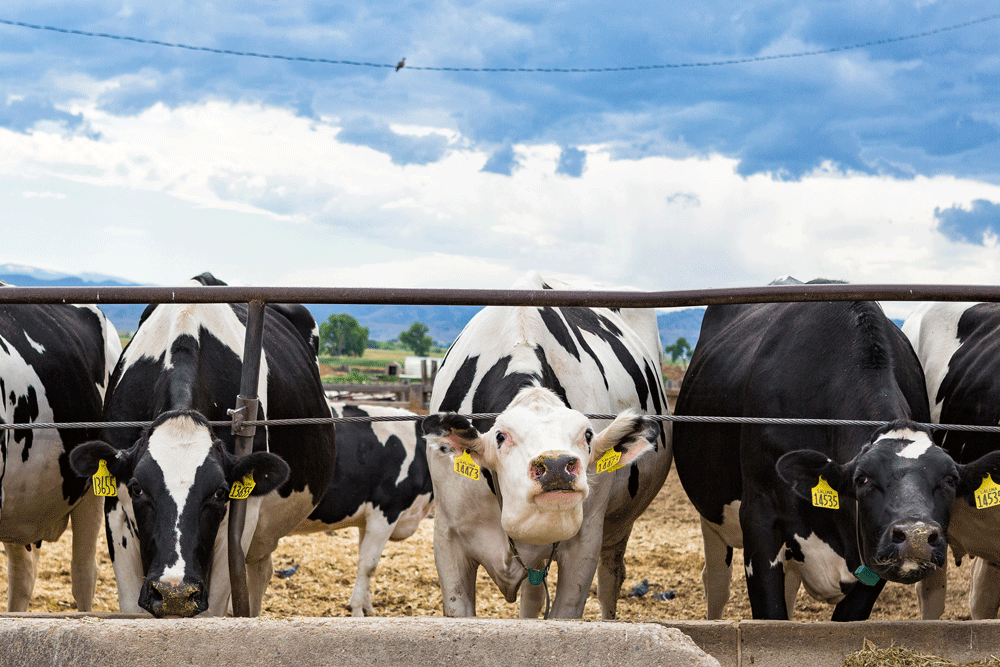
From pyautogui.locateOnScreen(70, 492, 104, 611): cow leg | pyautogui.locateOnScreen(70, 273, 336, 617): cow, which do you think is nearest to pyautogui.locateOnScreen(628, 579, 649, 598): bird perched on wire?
pyautogui.locateOnScreen(70, 273, 336, 617): cow

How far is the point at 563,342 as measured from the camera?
5.08 m

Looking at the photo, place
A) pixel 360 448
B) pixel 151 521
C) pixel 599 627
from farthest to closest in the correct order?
pixel 360 448, pixel 151 521, pixel 599 627

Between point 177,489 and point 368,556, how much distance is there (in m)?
4.89

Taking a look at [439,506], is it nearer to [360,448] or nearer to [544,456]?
[544,456]

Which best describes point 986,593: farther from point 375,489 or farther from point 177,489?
point 375,489

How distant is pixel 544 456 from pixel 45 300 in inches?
79.4

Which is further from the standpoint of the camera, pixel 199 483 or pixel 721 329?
pixel 721 329

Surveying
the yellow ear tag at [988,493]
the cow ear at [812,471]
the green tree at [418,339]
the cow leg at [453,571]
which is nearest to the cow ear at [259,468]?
the cow leg at [453,571]

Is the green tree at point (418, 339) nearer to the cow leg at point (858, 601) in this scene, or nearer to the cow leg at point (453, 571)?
the cow leg at point (453, 571)

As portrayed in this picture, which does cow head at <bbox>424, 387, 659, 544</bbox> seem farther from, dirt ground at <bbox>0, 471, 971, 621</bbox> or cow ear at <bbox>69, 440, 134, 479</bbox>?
dirt ground at <bbox>0, 471, 971, 621</bbox>

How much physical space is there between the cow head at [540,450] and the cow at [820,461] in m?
0.68

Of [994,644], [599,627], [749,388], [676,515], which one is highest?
[749,388]

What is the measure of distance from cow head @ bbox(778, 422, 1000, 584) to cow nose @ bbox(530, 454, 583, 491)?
86 centimetres

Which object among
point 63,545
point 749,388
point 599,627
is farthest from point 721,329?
point 63,545
